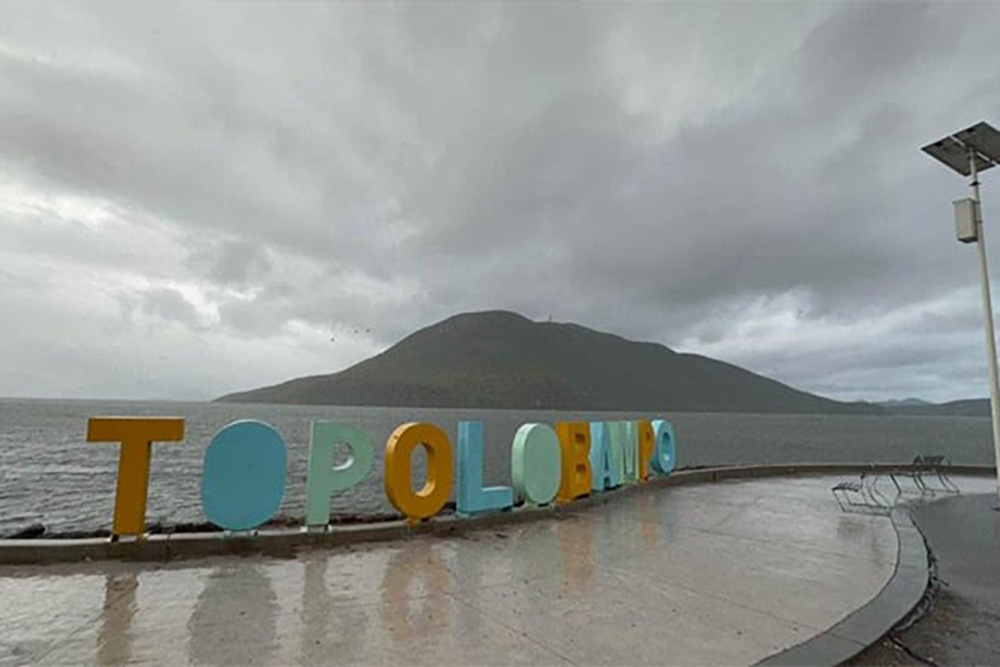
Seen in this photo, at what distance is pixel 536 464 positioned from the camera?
954 centimetres

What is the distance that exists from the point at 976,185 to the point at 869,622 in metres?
7.91

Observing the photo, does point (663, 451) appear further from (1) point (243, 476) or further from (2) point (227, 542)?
(2) point (227, 542)

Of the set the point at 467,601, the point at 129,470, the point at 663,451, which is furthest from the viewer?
the point at 663,451

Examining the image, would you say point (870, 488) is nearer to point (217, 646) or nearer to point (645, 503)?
point (645, 503)

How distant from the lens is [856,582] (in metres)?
5.84

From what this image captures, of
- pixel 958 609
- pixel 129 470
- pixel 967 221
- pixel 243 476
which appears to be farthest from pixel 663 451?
pixel 129 470

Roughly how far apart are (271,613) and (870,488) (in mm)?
13820

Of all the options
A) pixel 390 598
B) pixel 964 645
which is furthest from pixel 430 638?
pixel 964 645

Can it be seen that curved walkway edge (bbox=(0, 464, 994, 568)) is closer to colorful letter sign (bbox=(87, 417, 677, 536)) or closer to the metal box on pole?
colorful letter sign (bbox=(87, 417, 677, 536))

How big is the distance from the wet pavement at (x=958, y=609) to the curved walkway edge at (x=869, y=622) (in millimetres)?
99

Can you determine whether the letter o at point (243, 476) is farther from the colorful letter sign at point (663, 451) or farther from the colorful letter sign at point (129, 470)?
the colorful letter sign at point (663, 451)

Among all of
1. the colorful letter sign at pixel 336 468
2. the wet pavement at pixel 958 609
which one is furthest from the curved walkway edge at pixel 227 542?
the wet pavement at pixel 958 609

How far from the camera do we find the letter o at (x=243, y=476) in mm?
6648

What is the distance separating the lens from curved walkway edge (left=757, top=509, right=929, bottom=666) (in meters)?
4.02
